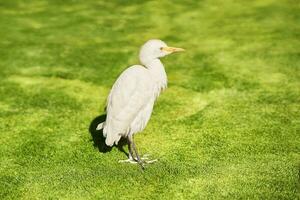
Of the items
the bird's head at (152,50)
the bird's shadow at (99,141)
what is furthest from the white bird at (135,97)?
the bird's shadow at (99,141)

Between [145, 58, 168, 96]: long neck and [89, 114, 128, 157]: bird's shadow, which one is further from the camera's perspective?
[89, 114, 128, 157]: bird's shadow

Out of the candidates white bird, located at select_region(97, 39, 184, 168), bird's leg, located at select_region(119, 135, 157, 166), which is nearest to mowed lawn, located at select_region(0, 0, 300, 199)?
bird's leg, located at select_region(119, 135, 157, 166)

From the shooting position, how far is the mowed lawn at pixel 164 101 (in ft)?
19.5

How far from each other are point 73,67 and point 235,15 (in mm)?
5273

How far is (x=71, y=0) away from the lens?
14.8 meters

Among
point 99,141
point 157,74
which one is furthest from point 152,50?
point 99,141

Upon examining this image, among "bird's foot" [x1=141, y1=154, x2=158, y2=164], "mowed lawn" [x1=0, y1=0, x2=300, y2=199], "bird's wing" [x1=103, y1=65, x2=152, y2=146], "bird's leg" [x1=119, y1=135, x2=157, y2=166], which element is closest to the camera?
"mowed lawn" [x1=0, y1=0, x2=300, y2=199]

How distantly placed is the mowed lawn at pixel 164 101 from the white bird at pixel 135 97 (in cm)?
53

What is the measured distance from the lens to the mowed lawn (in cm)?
596

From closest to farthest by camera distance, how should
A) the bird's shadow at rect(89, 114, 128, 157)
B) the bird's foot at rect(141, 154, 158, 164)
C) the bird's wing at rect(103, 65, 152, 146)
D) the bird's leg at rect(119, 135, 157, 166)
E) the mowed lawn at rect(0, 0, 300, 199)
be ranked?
the mowed lawn at rect(0, 0, 300, 199) → the bird's wing at rect(103, 65, 152, 146) → the bird's leg at rect(119, 135, 157, 166) → the bird's foot at rect(141, 154, 158, 164) → the bird's shadow at rect(89, 114, 128, 157)

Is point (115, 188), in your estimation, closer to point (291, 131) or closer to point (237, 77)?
point (291, 131)

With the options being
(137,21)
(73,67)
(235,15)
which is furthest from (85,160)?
(235,15)

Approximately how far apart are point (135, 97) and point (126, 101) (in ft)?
0.43

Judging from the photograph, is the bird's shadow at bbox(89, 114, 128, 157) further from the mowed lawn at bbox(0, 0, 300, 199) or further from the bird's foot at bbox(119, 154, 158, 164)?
the bird's foot at bbox(119, 154, 158, 164)
